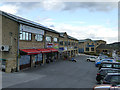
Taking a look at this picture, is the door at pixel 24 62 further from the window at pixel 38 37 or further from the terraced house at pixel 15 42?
the window at pixel 38 37

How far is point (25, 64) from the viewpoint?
23484 mm

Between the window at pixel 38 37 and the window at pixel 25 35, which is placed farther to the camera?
the window at pixel 38 37

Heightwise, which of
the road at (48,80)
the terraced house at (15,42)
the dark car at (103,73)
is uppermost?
the terraced house at (15,42)

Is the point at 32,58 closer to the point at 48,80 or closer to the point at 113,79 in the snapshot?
the point at 48,80

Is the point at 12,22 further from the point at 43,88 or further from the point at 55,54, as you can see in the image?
the point at 55,54

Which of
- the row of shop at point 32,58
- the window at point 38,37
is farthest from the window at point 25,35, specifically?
the row of shop at point 32,58

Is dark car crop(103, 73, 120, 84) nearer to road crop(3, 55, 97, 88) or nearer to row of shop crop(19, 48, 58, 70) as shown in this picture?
road crop(3, 55, 97, 88)

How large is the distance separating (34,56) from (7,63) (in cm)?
694

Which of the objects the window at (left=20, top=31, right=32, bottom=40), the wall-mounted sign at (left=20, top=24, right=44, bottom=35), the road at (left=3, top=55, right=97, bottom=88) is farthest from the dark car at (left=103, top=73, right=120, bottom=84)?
the wall-mounted sign at (left=20, top=24, right=44, bottom=35)

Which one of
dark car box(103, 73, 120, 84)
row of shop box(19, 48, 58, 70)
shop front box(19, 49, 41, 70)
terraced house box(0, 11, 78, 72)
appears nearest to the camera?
dark car box(103, 73, 120, 84)

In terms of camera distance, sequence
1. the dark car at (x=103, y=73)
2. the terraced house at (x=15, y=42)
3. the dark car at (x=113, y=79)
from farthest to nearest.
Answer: the terraced house at (x=15, y=42)
the dark car at (x=103, y=73)
the dark car at (x=113, y=79)

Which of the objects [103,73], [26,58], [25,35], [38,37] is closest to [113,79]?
[103,73]

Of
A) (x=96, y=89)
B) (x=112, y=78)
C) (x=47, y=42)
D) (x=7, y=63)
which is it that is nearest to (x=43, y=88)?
(x=96, y=89)

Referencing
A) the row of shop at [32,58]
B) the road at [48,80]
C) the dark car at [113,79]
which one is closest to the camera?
the dark car at [113,79]
